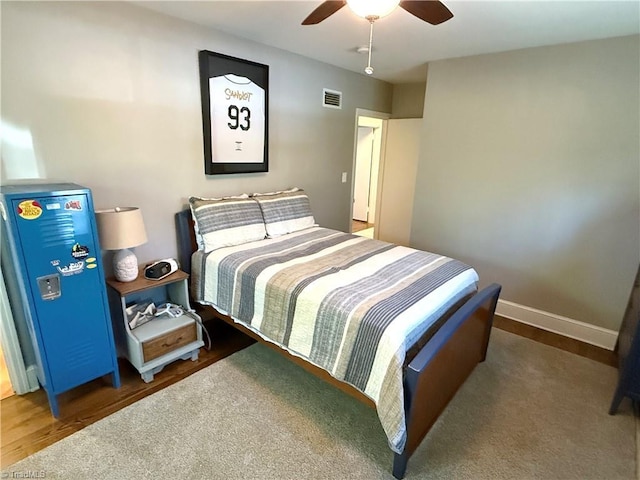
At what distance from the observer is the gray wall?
1.91 m

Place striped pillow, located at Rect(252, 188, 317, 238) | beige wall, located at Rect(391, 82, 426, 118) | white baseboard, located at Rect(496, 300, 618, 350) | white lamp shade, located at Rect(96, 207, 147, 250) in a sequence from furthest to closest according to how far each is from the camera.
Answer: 1. beige wall, located at Rect(391, 82, 426, 118)
2. striped pillow, located at Rect(252, 188, 317, 238)
3. white baseboard, located at Rect(496, 300, 618, 350)
4. white lamp shade, located at Rect(96, 207, 147, 250)

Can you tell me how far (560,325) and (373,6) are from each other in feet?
10.3

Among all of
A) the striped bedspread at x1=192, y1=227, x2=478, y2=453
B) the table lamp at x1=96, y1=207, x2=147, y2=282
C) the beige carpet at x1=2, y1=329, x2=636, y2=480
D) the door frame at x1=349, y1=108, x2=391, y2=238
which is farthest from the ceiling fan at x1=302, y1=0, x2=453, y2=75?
the door frame at x1=349, y1=108, x2=391, y2=238

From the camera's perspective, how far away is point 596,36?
2539mm

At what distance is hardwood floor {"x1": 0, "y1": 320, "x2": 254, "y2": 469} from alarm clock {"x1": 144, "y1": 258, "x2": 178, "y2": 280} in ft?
2.22

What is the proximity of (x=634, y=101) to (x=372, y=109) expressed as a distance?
2604mm

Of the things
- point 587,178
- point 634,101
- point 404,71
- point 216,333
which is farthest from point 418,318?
point 404,71

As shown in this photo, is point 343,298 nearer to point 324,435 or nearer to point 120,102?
point 324,435

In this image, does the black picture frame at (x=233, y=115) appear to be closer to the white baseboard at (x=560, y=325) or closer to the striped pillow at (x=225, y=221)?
the striped pillow at (x=225, y=221)

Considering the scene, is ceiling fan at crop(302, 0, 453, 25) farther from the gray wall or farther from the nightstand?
the nightstand

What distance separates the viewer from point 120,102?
2.26 m

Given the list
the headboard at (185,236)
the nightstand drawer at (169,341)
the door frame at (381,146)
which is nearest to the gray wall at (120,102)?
the headboard at (185,236)

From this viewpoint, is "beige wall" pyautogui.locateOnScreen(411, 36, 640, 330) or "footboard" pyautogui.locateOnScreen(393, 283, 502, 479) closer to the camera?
"footboard" pyautogui.locateOnScreen(393, 283, 502, 479)

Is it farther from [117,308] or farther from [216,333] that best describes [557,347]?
[117,308]
